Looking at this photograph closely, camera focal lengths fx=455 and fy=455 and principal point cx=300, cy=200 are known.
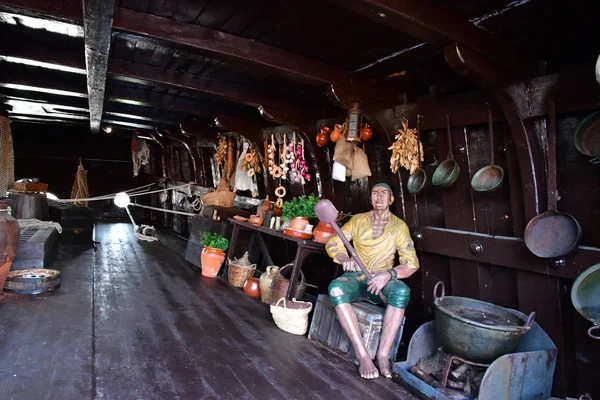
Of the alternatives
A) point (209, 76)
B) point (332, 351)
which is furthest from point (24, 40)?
point (332, 351)

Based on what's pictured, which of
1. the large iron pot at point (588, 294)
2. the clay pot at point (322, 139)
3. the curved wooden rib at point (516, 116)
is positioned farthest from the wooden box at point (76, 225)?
the large iron pot at point (588, 294)

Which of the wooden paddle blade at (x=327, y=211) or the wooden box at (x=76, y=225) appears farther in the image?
the wooden box at (x=76, y=225)

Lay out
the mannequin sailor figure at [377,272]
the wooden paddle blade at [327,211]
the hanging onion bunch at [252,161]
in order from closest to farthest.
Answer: the mannequin sailor figure at [377,272]
the wooden paddle blade at [327,211]
the hanging onion bunch at [252,161]

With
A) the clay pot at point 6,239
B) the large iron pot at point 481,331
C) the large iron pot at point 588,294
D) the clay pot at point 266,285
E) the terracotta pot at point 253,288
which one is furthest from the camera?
the terracotta pot at point 253,288

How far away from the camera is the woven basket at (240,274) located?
5.94m

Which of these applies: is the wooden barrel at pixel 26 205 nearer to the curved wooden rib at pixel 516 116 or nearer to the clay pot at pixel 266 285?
the clay pot at pixel 266 285

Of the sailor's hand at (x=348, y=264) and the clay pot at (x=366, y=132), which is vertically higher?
the clay pot at (x=366, y=132)

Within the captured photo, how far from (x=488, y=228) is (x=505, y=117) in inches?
33.6

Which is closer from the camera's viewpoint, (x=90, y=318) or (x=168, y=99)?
(x=90, y=318)

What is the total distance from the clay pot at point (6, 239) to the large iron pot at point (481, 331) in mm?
4200

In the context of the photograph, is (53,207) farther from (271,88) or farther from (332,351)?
(332,351)

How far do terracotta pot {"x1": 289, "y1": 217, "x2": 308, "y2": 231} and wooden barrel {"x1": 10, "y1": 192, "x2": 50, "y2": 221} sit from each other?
542 cm

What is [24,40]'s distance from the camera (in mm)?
4496

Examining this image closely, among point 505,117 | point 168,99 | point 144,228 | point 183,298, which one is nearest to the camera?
point 505,117
